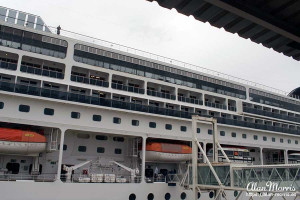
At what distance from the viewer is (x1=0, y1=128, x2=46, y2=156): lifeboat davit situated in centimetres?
2084

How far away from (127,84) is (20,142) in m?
10.9

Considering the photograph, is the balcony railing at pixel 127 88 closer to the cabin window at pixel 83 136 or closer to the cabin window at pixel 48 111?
the cabin window at pixel 83 136

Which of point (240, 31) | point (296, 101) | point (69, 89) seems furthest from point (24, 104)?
point (296, 101)

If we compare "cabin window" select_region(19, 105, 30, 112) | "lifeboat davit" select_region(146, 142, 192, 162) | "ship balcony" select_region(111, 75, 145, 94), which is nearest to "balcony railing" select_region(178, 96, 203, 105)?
"ship balcony" select_region(111, 75, 145, 94)

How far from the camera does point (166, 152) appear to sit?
2734 centimetres

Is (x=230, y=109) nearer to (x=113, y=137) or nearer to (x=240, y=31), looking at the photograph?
(x=113, y=137)

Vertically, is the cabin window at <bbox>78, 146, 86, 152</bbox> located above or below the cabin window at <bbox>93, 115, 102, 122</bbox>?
below

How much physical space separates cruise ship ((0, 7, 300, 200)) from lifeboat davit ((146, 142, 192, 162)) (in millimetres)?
99

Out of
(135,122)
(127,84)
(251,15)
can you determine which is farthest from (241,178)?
(251,15)

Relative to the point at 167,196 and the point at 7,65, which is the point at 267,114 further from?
the point at 7,65

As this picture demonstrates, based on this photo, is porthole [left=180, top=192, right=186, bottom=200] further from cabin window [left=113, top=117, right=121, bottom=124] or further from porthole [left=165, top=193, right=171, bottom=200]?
cabin window [left=113, top=117, right=121, bottom=124]

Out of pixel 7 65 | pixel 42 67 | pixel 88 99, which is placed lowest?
pixel 88 99

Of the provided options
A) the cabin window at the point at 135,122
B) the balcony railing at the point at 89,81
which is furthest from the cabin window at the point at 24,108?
the cabin window at the point at 135,122

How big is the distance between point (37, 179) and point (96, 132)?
591cm
